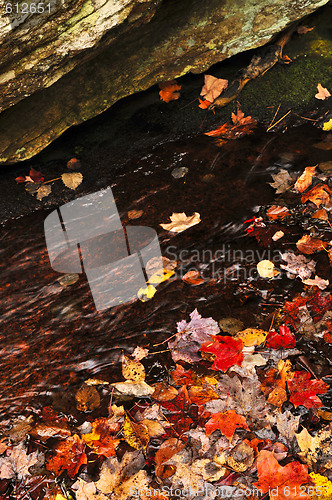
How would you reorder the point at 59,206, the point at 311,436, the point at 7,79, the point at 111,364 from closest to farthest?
the point at 311,436
the point at 111,364
the point at 7,79
the point at 59,206

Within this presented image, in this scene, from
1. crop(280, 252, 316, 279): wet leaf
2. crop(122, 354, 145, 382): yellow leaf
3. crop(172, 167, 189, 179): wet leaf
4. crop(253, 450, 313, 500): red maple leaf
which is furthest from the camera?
crop(172, 167, 189, 179): wet leaf

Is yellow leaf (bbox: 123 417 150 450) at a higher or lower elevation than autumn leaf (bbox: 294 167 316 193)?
lower

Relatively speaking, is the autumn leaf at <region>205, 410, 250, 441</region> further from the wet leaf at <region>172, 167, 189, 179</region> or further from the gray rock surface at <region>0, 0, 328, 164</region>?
the gray rock surface at <region>0, 0, 328, 164</region>

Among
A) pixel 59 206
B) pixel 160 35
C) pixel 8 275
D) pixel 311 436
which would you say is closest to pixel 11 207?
pixel 59 206

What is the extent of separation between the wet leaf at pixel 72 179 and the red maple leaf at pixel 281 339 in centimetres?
220

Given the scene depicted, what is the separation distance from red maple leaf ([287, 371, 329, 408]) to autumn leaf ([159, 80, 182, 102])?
2.94m

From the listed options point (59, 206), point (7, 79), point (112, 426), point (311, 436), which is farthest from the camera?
point (59, 206)

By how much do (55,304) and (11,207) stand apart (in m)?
1.18

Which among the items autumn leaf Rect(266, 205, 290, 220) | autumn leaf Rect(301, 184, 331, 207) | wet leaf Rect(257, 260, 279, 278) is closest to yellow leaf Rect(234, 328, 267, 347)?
wet leaf Rect(257, 260, 279, 278)

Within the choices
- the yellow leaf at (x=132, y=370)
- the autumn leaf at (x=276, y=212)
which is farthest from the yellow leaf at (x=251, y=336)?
the autumn leaf at (x=276, y=212)

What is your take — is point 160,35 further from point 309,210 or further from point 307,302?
point 307,302

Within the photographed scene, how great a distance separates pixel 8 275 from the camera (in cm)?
296

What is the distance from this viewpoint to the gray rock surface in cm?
288

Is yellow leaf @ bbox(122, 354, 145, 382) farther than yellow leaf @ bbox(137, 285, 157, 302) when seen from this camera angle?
No
